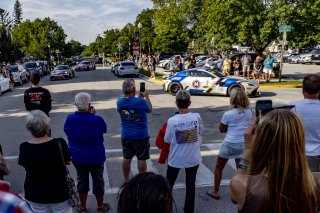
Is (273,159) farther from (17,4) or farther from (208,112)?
(17,4)

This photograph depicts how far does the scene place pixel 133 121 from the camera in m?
5.53

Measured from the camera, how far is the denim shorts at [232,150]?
206 inches

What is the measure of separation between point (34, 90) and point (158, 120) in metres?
5.13

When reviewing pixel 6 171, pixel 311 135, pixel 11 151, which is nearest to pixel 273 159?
pixel 311 135

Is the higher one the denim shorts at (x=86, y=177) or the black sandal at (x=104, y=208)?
the denim shorts at (x=86, y=177)

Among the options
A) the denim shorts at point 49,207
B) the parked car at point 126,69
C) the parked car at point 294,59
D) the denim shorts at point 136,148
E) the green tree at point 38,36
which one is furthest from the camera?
the green tree at point 38,36

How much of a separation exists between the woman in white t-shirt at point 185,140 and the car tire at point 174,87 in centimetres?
1319

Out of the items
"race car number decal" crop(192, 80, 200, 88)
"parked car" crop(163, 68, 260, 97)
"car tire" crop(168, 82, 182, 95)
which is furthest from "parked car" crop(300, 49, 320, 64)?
"car tire" crop(168, 82, 182, 95)

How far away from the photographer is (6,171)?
13.0ft

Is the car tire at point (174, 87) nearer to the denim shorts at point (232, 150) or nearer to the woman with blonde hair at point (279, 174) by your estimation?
the denim shorts at point (232, 150)

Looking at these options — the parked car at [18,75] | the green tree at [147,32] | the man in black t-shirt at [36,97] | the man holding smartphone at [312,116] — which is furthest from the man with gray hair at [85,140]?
the green tree at [147,32]

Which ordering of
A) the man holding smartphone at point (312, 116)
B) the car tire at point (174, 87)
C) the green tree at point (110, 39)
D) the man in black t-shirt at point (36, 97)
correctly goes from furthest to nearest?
the green tree at point (110, 39), the car tire at point (174, 87), the man in black t-shirt at point (36, 97), the man holding smartphone at point (312, 116)

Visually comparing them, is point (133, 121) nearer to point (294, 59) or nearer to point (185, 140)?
point (185, 140)

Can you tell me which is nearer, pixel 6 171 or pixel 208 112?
pixel 6 171
